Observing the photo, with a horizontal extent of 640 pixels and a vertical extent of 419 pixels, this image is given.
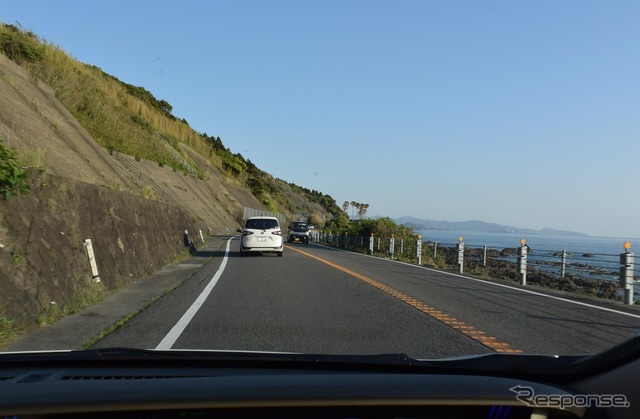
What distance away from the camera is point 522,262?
17.9 m

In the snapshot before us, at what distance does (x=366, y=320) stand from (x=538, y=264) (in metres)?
12.7

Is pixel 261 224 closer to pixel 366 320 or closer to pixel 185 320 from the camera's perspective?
pixel 185 320

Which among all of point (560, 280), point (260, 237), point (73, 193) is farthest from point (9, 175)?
point (560, 280)

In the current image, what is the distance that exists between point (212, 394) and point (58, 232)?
28.6 feet

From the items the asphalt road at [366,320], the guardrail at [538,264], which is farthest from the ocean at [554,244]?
the asphalt road at [366,320]

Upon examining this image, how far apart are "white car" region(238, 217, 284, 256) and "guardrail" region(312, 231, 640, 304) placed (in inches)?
287

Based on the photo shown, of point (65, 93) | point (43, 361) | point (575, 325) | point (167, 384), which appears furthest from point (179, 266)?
point (65, 93)

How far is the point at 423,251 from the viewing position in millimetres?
29016

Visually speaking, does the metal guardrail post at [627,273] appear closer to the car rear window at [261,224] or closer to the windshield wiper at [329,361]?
the windshield wiper at [329,361]

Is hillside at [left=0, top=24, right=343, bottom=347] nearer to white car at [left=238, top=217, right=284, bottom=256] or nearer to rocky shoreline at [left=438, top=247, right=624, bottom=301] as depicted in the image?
white car at [left=238, top=217, right=284, bottom=256]

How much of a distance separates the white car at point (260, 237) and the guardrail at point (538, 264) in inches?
287

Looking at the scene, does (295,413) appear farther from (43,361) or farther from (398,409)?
(43,361)

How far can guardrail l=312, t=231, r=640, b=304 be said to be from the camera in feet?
50.6

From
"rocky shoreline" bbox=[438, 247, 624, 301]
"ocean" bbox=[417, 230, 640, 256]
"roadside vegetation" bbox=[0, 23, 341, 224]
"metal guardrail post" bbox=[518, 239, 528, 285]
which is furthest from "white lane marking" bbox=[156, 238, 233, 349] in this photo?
"roadside vegetation" bbox=[0, 23, 341, 224]
